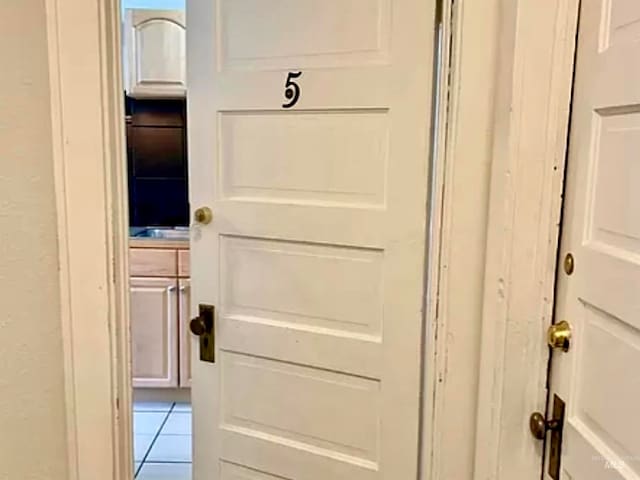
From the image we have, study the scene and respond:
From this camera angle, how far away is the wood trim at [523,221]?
118 centimetres

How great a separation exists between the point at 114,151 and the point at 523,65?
79 cm

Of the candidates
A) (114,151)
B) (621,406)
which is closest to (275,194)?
(114,151)

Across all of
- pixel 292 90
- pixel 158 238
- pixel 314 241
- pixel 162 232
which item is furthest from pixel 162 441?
pixel 292 90

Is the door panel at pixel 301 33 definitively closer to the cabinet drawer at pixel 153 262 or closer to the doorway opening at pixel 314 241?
the doorway opening at pixel 314 241

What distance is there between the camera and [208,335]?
183cm

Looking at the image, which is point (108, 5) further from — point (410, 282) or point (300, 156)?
point (410, 282)

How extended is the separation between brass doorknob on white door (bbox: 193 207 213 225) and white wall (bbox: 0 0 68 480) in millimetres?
739

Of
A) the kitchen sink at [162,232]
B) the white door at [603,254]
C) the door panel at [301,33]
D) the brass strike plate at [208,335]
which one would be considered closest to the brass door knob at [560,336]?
the white door at [603,254]

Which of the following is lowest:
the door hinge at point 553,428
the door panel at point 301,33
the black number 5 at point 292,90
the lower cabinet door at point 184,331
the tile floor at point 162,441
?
the tile floor at point 162,441

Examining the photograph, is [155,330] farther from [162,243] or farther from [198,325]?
[198,325]

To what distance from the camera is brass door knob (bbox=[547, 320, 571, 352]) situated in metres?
1.20

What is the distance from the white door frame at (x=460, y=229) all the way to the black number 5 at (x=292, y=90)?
0.43 m

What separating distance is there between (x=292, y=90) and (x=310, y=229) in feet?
1.22

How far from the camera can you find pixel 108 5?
3.42 feet
